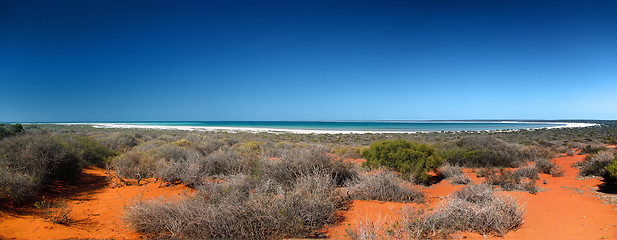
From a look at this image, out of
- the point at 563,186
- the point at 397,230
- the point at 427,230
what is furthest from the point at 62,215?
the point at 563,186

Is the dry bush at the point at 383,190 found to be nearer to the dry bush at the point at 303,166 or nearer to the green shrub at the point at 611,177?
the dry bush at the point at 303,166

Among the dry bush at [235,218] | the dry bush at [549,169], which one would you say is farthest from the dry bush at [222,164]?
the dry bush at [549,169]

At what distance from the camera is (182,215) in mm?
4020

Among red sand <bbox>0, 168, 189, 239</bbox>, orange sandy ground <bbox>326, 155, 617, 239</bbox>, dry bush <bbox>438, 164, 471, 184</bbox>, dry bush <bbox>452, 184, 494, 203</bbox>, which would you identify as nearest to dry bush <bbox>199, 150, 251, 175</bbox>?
red sand <bbox>0, 168, 189, 239</bbox>

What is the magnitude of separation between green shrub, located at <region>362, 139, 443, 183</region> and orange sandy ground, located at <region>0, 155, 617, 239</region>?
1014 millimetres

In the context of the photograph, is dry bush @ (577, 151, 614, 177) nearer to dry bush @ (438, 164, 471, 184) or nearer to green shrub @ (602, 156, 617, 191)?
green shrub @ (602, 156, 617, 191)

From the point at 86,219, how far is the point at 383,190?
612cm

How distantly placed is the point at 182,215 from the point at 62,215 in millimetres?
2693

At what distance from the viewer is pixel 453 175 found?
8977 millimetres

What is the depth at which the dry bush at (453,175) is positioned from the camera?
27.9 feet

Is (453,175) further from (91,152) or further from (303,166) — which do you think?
(91,152)

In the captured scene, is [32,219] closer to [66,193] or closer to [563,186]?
[66,193]

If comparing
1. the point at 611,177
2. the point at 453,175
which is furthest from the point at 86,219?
the point at 611,177

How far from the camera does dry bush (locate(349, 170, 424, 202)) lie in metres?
6.05
